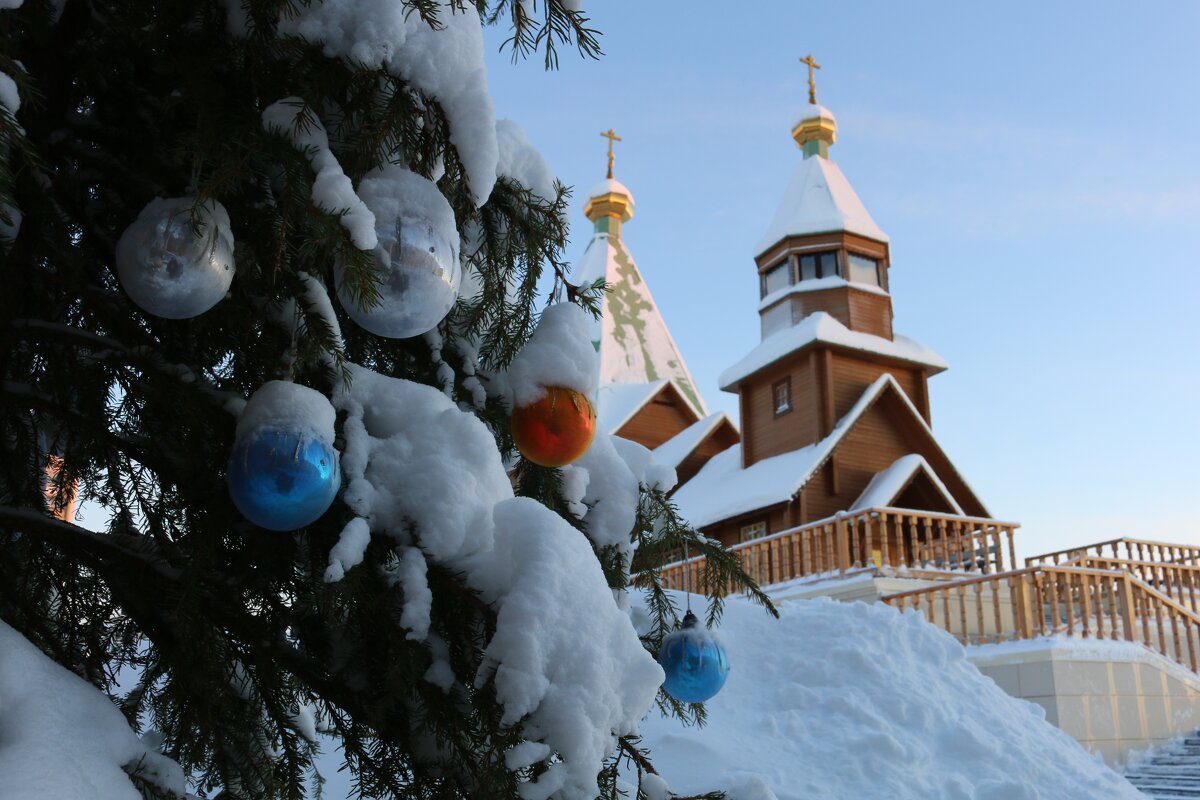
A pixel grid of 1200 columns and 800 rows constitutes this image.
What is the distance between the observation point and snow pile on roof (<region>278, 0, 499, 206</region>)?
6.29 ft

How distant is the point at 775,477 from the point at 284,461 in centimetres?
1789

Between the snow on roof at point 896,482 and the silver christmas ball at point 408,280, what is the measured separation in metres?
17.3

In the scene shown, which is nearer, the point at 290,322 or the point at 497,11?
the point at 497,11

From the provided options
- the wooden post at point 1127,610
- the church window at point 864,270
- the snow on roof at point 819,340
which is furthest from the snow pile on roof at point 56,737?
the church window at point 864,270

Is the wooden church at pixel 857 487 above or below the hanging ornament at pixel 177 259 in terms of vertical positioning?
above

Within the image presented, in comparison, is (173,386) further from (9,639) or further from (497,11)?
(497,11)

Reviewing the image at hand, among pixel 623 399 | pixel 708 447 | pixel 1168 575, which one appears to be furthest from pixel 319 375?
pixel 623 399

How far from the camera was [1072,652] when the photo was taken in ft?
35.9

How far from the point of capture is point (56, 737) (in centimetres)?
174

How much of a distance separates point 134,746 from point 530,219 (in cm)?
148

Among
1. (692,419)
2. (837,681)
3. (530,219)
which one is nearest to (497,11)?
(530,219)

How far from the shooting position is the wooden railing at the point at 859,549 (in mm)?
14422

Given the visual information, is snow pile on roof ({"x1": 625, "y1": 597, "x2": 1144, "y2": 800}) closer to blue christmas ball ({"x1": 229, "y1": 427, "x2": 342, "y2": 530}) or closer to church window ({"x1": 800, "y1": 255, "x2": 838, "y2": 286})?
blue christmas ball ({"x1": 229, "y1": 427, "x2": 342, "y2": 530})

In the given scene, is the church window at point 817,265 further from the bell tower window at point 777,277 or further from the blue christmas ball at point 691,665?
the blue christmas ball at point 691,665
